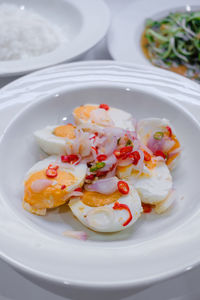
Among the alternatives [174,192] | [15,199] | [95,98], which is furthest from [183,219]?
[95,98]

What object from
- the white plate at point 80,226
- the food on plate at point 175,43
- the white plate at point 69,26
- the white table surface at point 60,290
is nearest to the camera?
the white plate at point 80,226

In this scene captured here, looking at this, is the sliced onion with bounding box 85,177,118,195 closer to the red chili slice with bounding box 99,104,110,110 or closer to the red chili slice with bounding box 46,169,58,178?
the red chili slice with bounding box 46,169,58,178

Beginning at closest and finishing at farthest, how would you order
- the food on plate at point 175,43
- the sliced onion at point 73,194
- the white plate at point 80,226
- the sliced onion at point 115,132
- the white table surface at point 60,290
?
the white plate at point 80,226
the white table surface at point 60,290
the sliced onion at point 73,194
the sliced onion at point 115,132
the food on plate at point 175,43

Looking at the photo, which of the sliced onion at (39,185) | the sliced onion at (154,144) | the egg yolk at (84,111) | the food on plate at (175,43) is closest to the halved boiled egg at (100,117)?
the egg yolk at (84,111)

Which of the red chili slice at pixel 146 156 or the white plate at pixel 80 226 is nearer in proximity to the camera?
the white plate at pixel 80 226

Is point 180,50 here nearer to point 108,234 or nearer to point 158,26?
point 158,26

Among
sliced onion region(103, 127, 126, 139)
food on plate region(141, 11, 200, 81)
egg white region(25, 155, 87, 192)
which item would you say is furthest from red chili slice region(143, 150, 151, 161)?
food on plate region(141, 11, 200, 81)

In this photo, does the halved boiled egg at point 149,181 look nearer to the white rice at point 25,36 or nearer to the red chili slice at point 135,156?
the red chili slice at point 135,156
